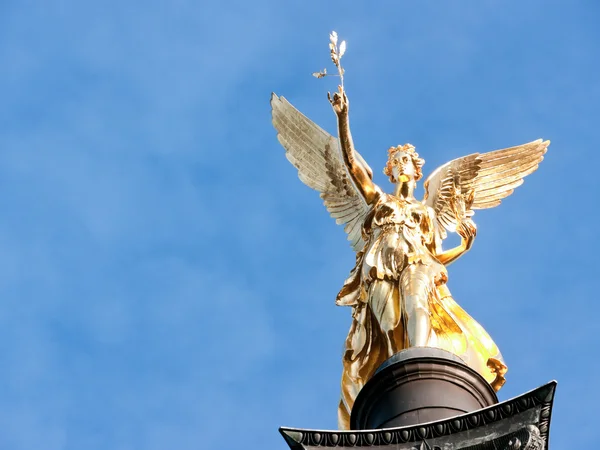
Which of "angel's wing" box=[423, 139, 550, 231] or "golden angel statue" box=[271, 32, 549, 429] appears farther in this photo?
"angel's wing" box=[423, 139, 550, 231]

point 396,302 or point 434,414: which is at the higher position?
point 396,302

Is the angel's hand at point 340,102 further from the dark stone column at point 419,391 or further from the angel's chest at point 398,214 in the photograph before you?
the dark stone column at point 419,391

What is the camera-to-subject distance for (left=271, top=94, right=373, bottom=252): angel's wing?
96.8 feet

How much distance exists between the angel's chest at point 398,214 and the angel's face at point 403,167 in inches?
44.6

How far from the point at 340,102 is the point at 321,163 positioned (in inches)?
168

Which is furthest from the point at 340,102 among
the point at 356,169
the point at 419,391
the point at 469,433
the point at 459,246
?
the point at 469,433

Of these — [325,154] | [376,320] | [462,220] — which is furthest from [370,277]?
[325,154]

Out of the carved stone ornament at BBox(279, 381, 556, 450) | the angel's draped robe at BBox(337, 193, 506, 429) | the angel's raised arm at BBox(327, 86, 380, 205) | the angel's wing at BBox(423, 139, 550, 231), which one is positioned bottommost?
the carved stone ornament at BBox(279, 381, 556, 450)

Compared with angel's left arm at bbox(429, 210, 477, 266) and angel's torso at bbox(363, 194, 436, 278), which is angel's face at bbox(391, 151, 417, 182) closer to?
angel's torso at bbox(363, 194, 436, 278)

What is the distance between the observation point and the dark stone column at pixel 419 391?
70.7ft

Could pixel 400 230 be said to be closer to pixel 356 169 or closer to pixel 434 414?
A: pixel 356 169

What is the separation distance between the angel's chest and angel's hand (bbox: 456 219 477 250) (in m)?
1.33

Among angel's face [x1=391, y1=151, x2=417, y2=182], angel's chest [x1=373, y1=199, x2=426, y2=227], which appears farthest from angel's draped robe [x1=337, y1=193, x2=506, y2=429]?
angel's face [x1=391, y1=151, x2=417, y2=182]

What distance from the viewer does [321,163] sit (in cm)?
3067
